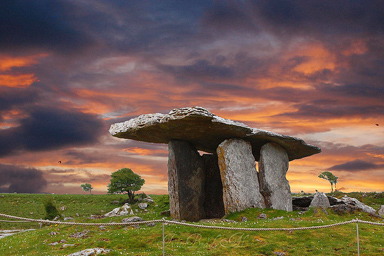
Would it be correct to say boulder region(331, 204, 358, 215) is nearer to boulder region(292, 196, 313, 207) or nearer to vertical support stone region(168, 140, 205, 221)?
boulder region(292, 196, 313, 207)

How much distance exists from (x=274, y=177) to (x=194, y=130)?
7240mm

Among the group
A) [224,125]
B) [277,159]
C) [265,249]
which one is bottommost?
[265,249]

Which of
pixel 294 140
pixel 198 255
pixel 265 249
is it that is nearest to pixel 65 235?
pixel 198 255

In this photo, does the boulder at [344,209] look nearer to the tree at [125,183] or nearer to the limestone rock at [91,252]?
the limestone rock at [91,252]

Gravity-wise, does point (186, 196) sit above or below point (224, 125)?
below

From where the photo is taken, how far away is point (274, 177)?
26.1m

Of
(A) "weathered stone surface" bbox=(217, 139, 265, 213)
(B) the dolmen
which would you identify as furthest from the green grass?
(B) the dolmen

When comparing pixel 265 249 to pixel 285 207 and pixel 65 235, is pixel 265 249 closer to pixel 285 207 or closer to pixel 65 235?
pixel 65 235

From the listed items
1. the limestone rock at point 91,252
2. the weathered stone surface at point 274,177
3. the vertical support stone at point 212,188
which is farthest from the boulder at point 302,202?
the limestone rock at point 91,252

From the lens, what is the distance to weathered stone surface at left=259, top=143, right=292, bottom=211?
2519cm

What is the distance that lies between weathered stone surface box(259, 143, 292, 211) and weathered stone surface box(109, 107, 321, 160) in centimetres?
82

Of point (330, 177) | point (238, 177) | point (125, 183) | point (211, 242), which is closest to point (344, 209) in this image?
point (238, 177)

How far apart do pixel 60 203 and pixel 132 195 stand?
10867 millimetres

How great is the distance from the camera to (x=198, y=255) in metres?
13.1
